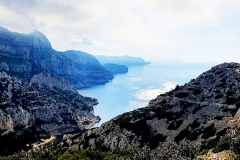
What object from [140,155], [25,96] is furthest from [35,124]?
[140,155]

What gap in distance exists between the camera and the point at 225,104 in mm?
80312

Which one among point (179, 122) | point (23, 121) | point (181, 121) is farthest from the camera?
point (23, 121)

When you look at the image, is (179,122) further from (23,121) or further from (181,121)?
(23,121)

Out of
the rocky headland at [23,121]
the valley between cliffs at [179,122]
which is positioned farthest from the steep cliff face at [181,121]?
the rocky headland at [23,121]

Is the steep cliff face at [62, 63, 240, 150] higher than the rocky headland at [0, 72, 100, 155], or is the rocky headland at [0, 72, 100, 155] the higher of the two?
the steep cliff face at [62, 63, 240, 150]

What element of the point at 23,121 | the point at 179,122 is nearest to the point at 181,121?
the point at 179,122

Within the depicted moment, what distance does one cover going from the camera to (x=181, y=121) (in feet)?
262

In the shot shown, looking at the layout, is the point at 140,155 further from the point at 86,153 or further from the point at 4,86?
the point at 4,86

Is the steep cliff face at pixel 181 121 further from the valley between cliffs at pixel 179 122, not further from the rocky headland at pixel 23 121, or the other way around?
the rocky headland at pixel 23 121

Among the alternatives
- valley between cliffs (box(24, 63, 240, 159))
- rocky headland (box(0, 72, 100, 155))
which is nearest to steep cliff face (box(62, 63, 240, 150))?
valley between cliffs (box(24, 63, 240, 159))

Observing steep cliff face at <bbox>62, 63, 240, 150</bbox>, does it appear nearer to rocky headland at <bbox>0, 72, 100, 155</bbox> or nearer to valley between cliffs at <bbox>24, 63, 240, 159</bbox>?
valley between cliffs at <bbox>24, 63, 240, 159</bbox>

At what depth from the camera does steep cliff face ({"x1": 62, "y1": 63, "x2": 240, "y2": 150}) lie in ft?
234

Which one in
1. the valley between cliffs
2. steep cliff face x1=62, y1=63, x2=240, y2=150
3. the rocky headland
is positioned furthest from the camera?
the rocky headland

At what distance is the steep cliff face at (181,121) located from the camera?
2808 inches
